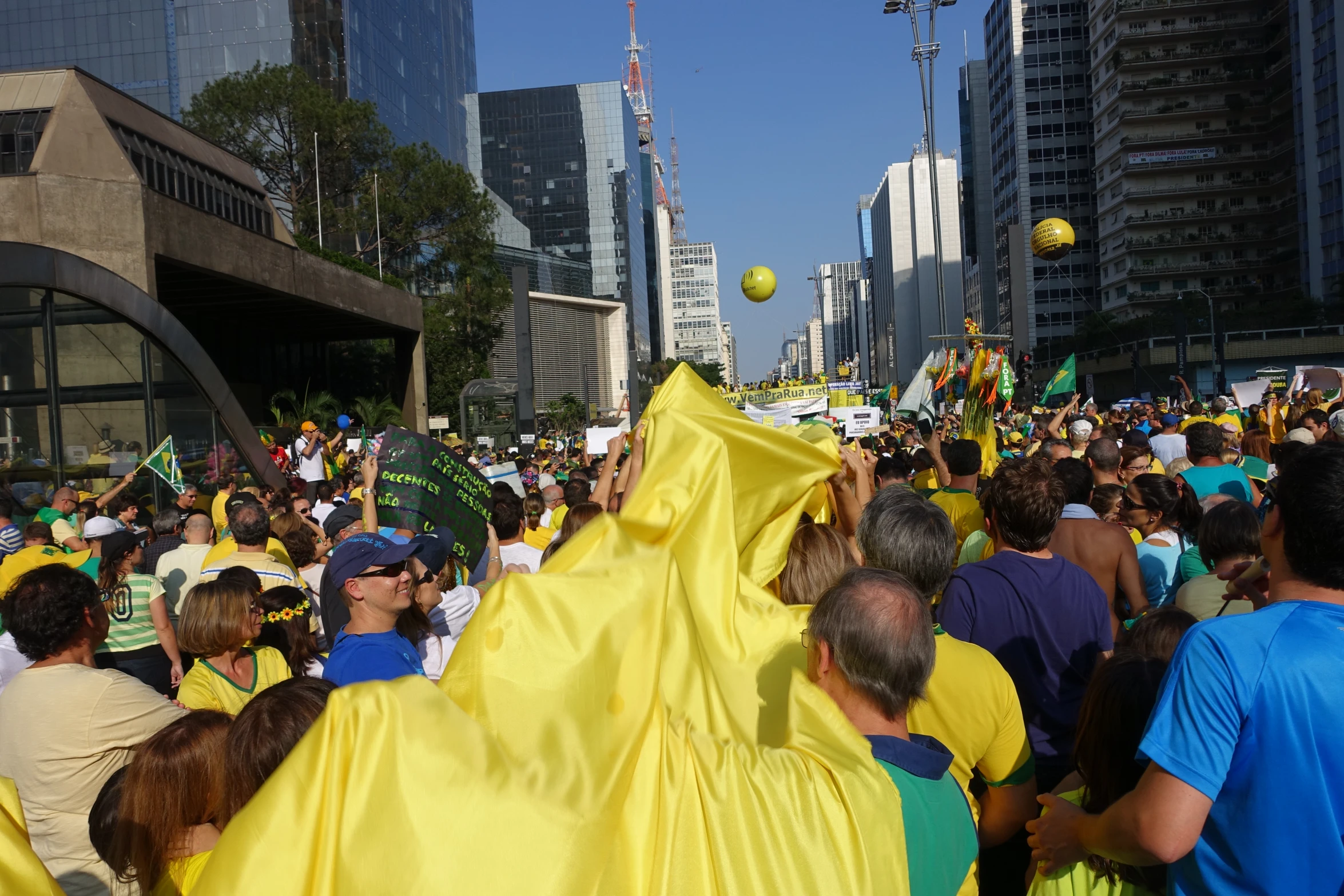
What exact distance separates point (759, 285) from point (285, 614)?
13.5m

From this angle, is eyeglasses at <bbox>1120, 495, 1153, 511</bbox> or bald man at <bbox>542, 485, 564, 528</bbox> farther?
bald man at <bbox>542, 485, 564, 528</bbox>

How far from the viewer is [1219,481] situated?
246 inches

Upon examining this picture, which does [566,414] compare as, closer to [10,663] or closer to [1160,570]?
[10,663]

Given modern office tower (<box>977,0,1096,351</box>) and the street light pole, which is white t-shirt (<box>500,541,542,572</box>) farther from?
modern office tower (<box>977,0,1096,351</box>)

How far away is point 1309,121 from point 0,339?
69.8 metres

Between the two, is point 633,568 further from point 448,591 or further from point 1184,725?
point 448,591

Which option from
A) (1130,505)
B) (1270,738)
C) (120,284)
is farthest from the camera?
(120,284)

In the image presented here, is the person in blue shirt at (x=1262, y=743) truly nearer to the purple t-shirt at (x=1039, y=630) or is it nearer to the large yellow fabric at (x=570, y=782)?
the large yellow fabric at (x=570, y=782)

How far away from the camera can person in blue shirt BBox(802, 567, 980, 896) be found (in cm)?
209

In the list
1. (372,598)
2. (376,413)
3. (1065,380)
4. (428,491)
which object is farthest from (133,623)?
(376,413)

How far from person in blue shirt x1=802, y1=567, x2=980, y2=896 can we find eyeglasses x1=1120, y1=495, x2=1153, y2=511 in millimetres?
3576

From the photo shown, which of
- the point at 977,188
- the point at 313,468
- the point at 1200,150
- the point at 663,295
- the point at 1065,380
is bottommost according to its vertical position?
the point at 313,468

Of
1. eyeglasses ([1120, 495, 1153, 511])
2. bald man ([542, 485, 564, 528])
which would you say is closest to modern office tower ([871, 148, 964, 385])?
bald man ([542, 485, 564, 528])

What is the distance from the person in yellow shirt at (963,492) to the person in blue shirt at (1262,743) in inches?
132
